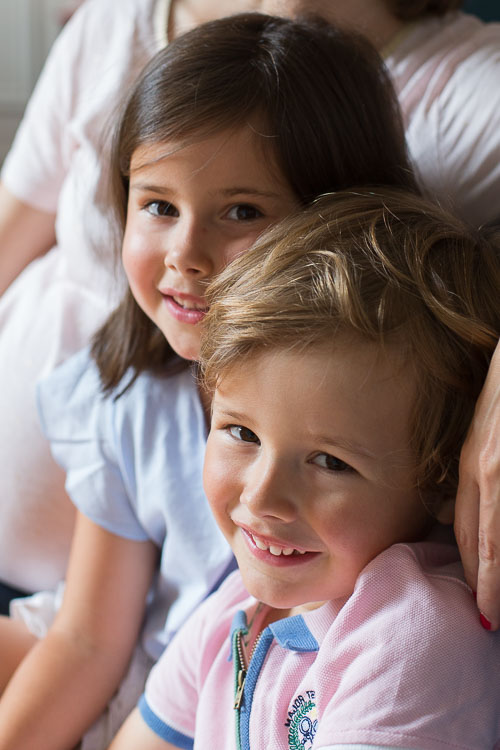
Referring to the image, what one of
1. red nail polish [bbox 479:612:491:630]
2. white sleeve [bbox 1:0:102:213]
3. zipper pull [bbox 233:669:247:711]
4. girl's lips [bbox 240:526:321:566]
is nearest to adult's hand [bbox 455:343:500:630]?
red nail polish [bbox 479:612:491:630]

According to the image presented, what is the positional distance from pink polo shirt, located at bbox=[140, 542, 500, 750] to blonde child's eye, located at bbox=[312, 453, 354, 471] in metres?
0.08

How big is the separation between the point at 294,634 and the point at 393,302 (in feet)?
0.99

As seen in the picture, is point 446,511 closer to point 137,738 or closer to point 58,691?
point 137,738

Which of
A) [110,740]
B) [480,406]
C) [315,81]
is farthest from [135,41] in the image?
[110,740]

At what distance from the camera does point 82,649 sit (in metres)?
1.04

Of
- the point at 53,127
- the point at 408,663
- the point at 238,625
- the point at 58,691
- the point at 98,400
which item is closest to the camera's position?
the point at 408,663

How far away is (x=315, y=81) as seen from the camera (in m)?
0.89

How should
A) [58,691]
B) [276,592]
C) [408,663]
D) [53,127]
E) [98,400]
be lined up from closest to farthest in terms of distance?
[408,663] < [276,592] < [58,691] < [98,400] < [53,127]

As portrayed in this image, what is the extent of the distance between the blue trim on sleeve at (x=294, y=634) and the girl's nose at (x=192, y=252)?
0.34 meters

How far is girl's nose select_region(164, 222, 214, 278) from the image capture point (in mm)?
868

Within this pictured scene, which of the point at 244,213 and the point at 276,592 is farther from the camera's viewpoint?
the point at 244,213

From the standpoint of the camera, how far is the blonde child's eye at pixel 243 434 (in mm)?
750

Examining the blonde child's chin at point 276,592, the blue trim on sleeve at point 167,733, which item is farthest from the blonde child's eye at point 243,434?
the blue trim on sleeve at point 167,733

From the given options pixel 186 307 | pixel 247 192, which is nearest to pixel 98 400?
pixel 186 307
